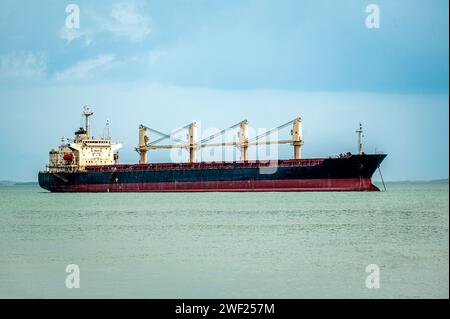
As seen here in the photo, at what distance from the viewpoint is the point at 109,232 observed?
61.5 feet

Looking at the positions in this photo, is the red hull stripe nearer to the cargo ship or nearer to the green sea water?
the cargo ship

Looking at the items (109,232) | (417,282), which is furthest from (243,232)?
(417,282)

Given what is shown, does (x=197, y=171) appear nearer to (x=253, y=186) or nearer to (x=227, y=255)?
(x=253, y=186)

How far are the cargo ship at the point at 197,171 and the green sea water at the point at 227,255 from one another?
11.5m

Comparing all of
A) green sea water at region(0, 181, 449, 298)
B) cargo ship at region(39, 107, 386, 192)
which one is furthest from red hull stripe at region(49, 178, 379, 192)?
green sea water at region(0, 181, 449, 298)

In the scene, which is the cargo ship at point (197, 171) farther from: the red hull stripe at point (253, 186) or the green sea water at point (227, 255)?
the green sea water at point (227, 255)

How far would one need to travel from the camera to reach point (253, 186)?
123 ft

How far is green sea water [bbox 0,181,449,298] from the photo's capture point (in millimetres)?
10578

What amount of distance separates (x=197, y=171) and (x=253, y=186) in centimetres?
378

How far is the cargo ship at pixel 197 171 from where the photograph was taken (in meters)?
35.6

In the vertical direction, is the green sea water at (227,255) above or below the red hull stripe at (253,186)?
below

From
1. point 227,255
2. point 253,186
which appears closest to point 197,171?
point 253,186

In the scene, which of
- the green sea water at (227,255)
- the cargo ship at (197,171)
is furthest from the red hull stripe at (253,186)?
the green sea water at (227,255)

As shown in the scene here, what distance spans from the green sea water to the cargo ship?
11487 mm
